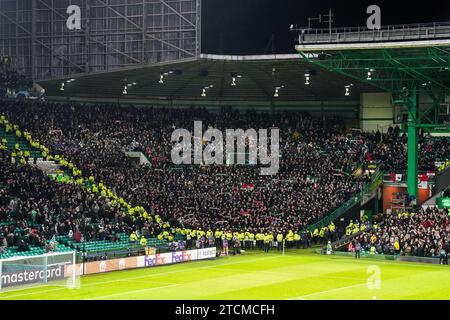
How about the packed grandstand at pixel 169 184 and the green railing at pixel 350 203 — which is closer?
the packed grandstand at pixel 169 184

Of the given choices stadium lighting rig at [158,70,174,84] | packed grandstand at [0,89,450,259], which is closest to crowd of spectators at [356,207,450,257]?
packed grandstand at [0,89,450,259]

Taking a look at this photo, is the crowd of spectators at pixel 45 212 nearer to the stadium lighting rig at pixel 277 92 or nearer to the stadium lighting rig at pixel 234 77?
the stadium lighting rig at pixel 234 77

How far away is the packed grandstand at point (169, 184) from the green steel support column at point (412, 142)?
3649mm

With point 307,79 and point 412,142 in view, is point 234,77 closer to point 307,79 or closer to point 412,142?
point 307,79

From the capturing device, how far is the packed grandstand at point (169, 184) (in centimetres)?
5066

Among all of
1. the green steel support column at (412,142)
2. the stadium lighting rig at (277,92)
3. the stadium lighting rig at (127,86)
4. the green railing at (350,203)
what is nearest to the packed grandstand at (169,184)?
the green railing at (350,203)

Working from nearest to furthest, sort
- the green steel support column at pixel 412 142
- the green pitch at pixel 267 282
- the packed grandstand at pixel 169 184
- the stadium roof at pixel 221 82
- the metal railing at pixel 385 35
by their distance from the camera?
1. the green pitch at pixel 267 282
2. the packed grandstand at pixel 169 184
3. the metal railing at pixel 385 35
4. the green steel support column at pixel 412 142
5. the stadium roof at pixel 221 82

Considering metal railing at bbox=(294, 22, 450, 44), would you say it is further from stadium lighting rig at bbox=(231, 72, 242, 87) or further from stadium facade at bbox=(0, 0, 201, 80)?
stadium lighting rig at bbox=(231, 72, 242, 87)

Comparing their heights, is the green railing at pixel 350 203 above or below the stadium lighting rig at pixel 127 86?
below

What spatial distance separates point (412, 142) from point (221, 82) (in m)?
19.8

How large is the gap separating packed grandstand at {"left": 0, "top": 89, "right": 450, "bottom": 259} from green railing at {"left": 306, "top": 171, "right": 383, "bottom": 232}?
1.33 feet

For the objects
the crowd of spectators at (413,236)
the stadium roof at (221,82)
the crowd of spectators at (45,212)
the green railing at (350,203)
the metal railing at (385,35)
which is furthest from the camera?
the stadium roof at (221,82)

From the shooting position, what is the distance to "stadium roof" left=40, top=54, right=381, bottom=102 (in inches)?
2598
